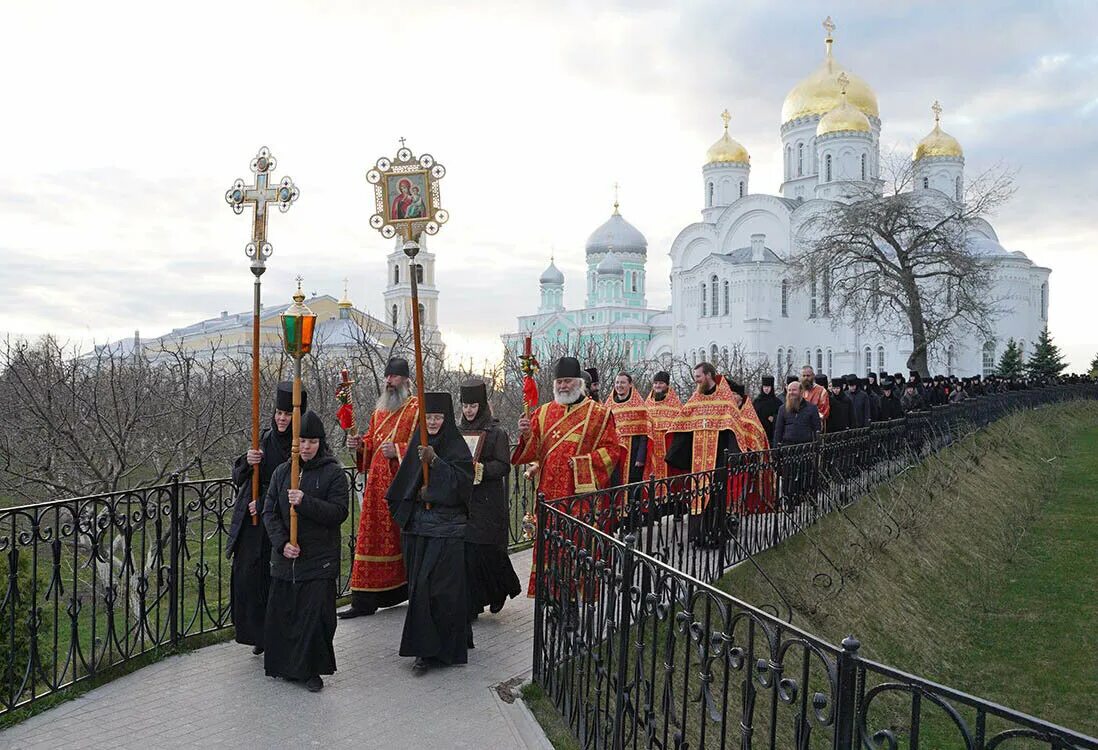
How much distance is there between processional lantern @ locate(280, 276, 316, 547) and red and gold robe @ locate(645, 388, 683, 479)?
5161mm

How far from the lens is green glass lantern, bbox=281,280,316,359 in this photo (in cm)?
557

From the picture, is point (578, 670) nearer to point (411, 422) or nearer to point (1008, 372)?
point (411, 422)

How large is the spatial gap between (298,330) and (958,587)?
8434 millimetres

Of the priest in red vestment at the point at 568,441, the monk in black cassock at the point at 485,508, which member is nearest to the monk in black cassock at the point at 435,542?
the monk in black cassock at the point at 485,508

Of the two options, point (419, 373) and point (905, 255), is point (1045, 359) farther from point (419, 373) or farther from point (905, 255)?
point (419, 373)

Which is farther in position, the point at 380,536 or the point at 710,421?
the point at 710,421

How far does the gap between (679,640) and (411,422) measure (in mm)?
2597

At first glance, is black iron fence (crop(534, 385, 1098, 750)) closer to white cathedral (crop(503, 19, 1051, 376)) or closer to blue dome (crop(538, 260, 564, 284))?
white cathedral (crop(503, 19, 1051, 376))

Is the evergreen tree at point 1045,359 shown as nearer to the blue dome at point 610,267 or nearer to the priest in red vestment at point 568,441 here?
the blue dome at point 610,267

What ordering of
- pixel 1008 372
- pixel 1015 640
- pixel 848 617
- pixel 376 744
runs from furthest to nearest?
1. pixel 1008 372
2. pixel 1015 640
3. pixel 848 617
4. pixel 376 744

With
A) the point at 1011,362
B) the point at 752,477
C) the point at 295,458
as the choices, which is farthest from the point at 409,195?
the point at 1011,362

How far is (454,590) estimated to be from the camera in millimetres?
5676

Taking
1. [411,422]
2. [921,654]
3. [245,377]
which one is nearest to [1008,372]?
[245,377]

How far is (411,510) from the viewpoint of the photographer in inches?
232
